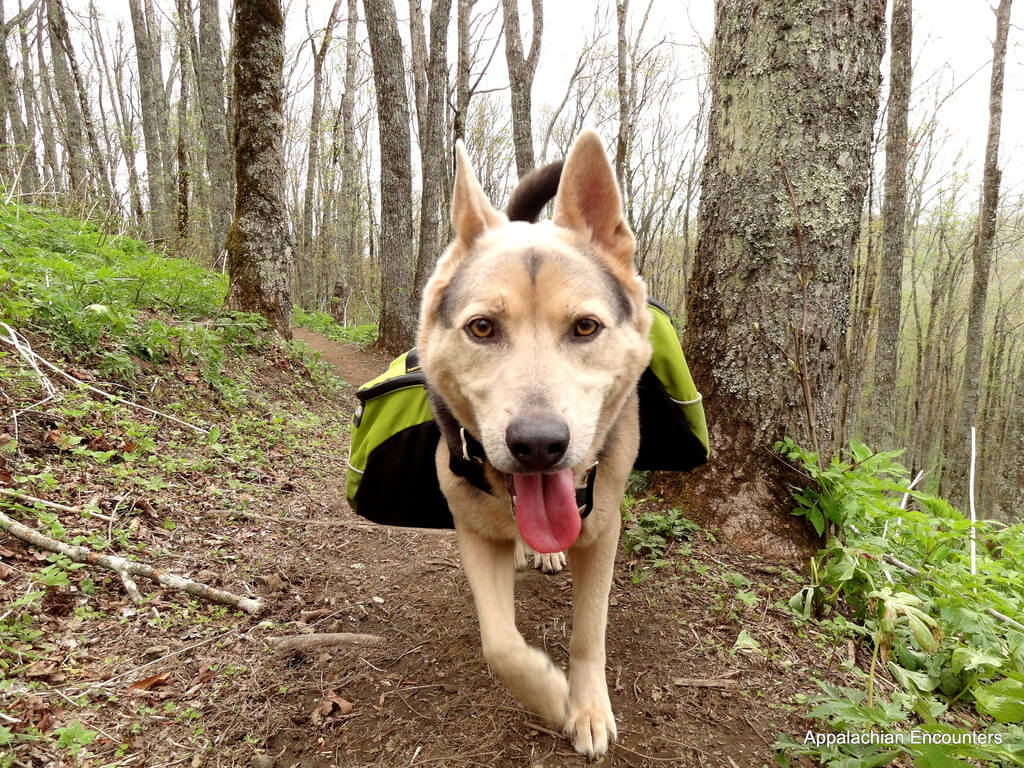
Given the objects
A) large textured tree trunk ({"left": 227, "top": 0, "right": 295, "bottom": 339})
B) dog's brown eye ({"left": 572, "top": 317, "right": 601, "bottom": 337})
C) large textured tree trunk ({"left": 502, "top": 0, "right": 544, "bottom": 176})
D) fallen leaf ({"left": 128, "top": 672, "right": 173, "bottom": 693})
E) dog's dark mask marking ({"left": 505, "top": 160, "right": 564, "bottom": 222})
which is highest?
large textured tree trunk ({"left": 502, "top": 0, "right": 544, "bottom": 176})

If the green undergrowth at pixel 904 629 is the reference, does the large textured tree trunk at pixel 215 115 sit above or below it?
above

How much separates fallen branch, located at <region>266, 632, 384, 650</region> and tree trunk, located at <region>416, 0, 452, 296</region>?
28.0ft

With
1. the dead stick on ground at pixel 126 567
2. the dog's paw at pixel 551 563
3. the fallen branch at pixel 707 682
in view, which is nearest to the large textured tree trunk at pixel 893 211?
the dog's paw at pixel 551 563

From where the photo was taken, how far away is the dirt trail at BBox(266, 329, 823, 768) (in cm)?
192

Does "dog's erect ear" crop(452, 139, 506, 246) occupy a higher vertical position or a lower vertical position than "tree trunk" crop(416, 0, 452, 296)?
lower

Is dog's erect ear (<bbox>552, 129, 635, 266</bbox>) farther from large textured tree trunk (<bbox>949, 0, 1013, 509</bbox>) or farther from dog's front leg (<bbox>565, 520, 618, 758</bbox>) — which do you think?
large textured tree trunk (<bbox>949, 0, 1013, 509</bbox>)

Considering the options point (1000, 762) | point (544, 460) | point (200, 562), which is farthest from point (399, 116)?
point (1000, 762)

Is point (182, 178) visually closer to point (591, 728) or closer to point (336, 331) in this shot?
point (336, 331)

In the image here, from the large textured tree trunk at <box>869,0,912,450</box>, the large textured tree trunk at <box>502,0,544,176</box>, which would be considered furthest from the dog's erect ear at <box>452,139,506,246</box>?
the large textured tree trunk at <box>869,0,912,450</box>

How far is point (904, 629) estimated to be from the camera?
2.37 metres

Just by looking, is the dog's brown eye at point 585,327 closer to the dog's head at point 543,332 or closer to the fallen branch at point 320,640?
the dog's head at point 543,332

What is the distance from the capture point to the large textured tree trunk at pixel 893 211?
29.8ft

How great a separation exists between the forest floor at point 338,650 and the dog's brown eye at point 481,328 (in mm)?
1462

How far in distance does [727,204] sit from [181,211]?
14817 mm
